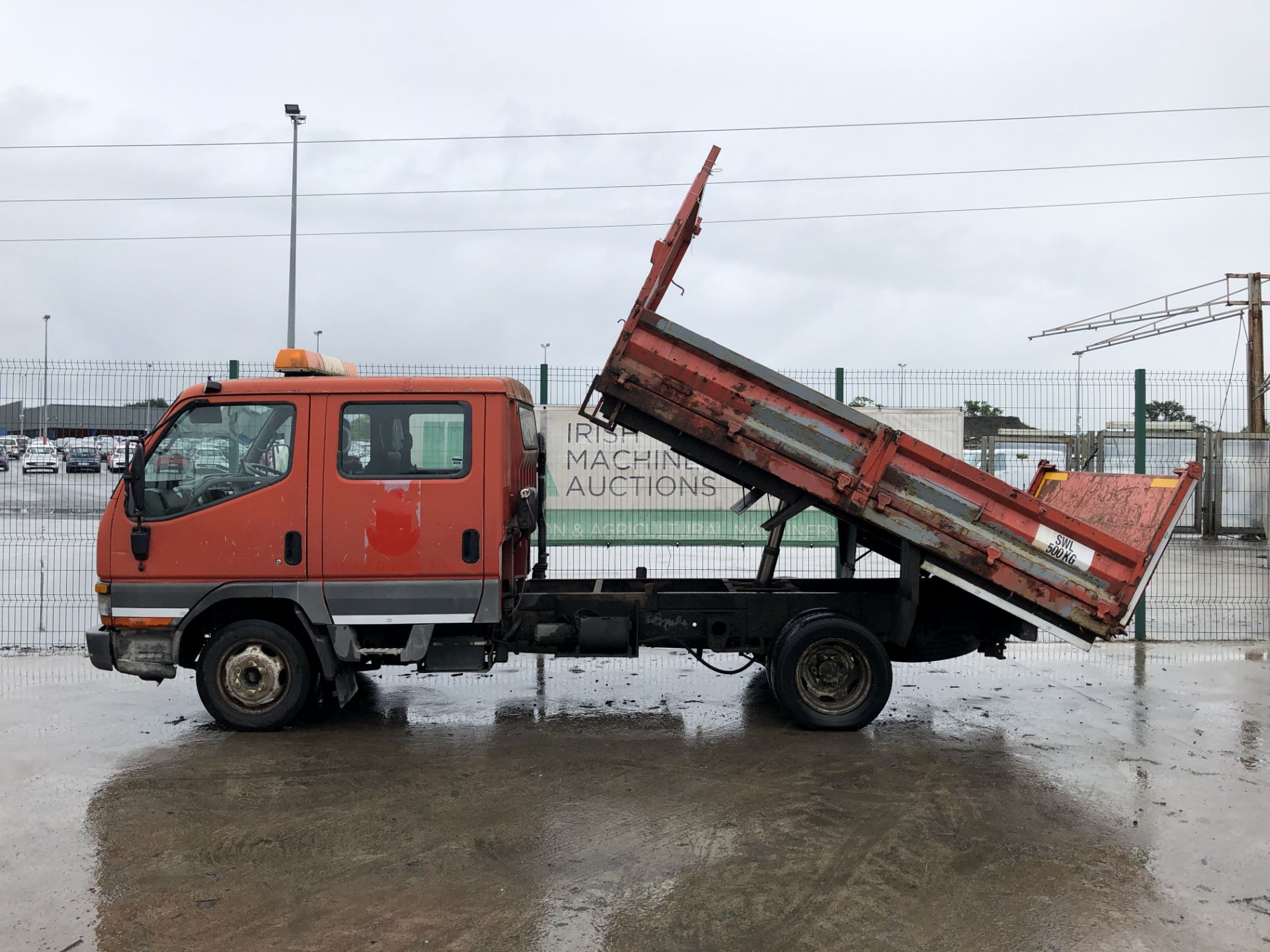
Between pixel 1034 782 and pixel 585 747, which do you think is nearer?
pixel 1034 782

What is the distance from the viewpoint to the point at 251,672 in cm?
655

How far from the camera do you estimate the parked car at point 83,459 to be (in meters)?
9.87

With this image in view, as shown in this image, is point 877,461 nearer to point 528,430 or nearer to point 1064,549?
point 1064,549

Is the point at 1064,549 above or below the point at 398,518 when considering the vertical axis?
below

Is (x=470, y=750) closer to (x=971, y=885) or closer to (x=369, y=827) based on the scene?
(x=369, y=827)

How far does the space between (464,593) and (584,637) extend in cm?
98

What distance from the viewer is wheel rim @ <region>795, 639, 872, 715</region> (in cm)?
681

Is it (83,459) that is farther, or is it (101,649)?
(83,459)

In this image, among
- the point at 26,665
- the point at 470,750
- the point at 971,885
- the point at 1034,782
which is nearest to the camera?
the point at 971,885

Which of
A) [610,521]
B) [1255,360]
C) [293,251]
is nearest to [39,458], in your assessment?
[293,251]

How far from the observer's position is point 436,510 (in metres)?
6.41

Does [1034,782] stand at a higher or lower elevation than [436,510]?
lower

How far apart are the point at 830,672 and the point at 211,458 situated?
15.0 feet

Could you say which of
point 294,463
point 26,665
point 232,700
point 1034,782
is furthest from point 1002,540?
point 26,665
